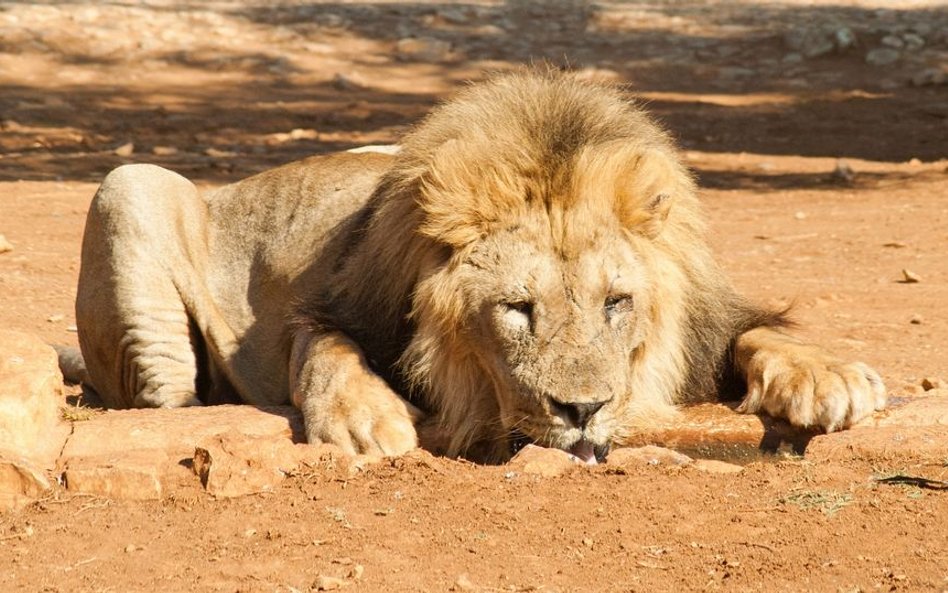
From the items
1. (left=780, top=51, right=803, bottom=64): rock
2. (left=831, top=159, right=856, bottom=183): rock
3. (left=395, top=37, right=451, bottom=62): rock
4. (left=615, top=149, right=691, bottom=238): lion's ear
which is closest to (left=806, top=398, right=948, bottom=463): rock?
(left=615, top=149, right=691, bottom=238): lion's ear

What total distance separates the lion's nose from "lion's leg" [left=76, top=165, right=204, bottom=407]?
2.57m

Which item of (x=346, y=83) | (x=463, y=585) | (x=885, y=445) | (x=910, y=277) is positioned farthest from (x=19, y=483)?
(x=346, y=83)

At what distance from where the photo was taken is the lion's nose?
4301 millimetres

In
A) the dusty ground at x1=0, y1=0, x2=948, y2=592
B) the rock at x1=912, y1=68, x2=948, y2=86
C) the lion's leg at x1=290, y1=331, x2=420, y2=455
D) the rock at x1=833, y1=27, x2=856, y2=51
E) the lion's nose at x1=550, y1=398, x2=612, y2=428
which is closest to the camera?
the dusty ground at x1=0, y1=0, x2=948, y2=592

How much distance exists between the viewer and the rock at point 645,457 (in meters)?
4.44

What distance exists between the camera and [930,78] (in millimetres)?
16094

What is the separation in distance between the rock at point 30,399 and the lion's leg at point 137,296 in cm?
155

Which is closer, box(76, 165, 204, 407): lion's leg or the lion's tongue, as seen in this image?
the lion's tongue

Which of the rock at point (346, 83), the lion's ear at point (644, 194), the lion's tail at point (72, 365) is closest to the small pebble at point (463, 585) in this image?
the lion's ear at point (644, 194)

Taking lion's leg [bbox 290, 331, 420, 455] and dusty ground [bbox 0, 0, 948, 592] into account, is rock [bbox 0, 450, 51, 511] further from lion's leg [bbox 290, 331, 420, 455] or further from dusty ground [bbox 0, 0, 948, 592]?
lion's leg [bbox 290, 331, 420, 455]

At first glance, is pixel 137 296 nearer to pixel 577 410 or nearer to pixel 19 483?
pixel 19 483

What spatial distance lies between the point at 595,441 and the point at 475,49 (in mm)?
14142

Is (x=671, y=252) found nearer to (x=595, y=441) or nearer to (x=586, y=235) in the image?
(x=586, y=235)

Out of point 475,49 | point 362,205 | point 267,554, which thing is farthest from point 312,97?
point 267,554
